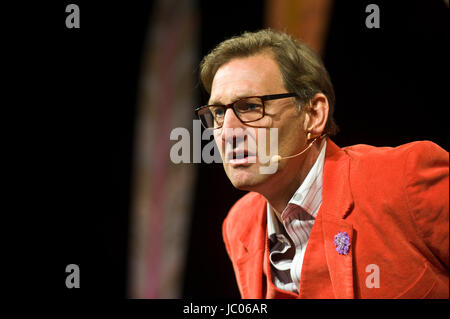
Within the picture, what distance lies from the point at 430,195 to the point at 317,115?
52 centimetres

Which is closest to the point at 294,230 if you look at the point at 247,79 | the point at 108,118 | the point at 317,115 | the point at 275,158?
the point at 275,158

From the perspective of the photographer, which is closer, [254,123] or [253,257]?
[254,123]

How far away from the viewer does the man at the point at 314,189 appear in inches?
51.9

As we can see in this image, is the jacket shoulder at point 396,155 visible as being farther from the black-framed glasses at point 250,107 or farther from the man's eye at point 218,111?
the man's eye at point 218,111

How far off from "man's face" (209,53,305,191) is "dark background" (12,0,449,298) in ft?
1.43

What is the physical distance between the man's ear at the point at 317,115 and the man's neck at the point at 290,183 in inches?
3.3

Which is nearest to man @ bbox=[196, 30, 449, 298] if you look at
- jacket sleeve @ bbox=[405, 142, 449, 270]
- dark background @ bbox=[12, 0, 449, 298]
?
jacket sleeve @ bbox=[405, 142, 449, 270]

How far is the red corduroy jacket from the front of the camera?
128 cm

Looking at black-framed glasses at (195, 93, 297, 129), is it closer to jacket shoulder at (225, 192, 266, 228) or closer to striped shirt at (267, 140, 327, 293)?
striped shirt at (267, 140, 327, 293)

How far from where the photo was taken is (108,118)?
9.34 feet

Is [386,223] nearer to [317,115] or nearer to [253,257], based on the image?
[317,115]

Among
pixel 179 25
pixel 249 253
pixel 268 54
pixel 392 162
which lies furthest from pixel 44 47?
pixel 392 162

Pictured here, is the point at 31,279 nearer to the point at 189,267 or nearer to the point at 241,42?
the point at 189,267

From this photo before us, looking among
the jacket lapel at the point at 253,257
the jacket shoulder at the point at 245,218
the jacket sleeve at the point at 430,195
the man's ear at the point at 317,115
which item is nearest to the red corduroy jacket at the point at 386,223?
the jacket sleeve at the point at 430,195
